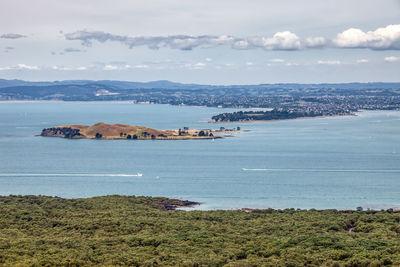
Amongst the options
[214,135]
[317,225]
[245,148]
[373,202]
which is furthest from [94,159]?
[317,225]

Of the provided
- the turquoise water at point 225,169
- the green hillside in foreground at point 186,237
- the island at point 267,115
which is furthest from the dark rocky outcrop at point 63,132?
the green hillside in foreground at point 186,237

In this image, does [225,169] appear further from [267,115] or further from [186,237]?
[267,115]

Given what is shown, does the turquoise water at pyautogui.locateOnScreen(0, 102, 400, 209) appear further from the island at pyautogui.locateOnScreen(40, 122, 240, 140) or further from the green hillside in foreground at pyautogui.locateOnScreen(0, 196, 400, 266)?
the green hillside in foreground at pyautogui.locateOnScreen(0, 196, 400, 266)

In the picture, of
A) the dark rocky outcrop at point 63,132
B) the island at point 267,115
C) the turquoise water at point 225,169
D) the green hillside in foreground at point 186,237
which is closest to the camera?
the green hillside in foreground at point 186,237

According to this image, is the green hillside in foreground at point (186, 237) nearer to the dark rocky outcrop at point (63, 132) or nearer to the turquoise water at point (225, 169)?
the turquoise water at point (225, 169)

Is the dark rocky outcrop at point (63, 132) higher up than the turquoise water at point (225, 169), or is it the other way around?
the dark rocky outcrop at point (63, 132)
